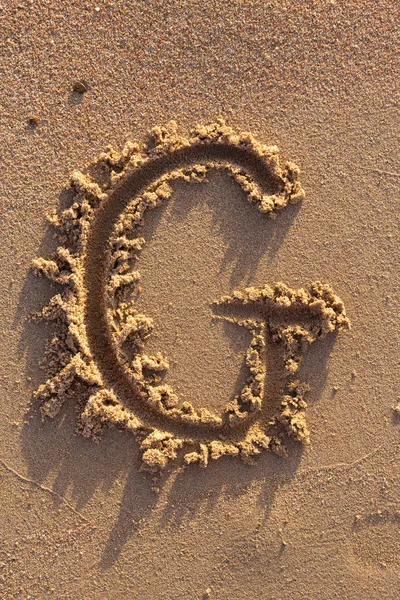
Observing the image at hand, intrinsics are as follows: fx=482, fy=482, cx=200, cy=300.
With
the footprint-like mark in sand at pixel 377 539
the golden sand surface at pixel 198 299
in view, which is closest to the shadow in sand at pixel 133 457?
the golden sand surface at pixel 198 299

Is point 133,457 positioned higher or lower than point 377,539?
lower

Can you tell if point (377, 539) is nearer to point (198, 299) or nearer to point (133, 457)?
point (133, 457)

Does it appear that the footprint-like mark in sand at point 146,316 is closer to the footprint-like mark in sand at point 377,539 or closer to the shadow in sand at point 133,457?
the shadow in sand at point 133,457

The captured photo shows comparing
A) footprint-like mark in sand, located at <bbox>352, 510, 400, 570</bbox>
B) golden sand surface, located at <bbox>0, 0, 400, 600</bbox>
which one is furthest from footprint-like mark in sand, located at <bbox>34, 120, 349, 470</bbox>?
footprint-like mark in sand, located at <bbox>352, 510, 400, 570</bbox>

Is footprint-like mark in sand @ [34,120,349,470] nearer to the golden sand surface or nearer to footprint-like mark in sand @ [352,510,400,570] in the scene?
the golden sand surface

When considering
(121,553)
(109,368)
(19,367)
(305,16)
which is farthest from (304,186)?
(121,553)

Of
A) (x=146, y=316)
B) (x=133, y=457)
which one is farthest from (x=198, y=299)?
(x=133, y=457)
